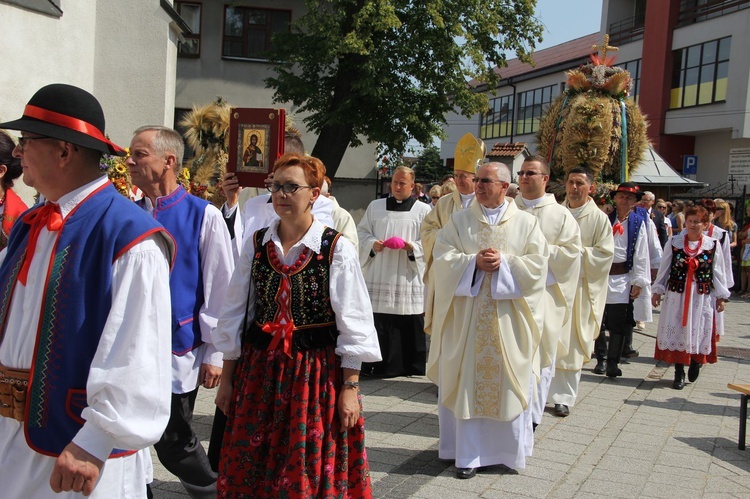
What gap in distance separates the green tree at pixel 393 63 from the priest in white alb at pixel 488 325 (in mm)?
13883

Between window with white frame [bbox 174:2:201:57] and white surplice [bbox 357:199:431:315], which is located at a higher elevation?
window with white frame [bbox 174:2:201:57]

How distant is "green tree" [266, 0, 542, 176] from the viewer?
19297 mm

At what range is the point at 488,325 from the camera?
539 centimetres

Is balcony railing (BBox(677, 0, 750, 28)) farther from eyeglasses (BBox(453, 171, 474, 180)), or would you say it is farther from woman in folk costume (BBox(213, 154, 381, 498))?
woman in folk costume (BBox(213, 154, 381, 498))

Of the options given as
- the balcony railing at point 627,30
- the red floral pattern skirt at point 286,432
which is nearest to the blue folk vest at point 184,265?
the red floral pattern skirt at point 286,432

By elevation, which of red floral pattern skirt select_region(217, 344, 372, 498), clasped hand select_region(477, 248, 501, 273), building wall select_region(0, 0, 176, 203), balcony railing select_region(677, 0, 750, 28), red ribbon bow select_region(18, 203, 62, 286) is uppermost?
balcony railing select_region(677, 0, 750, 28)

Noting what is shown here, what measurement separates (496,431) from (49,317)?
3.73m

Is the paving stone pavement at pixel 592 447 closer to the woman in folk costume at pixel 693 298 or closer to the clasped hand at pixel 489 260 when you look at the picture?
the woman in folk costume at pixel 693 298

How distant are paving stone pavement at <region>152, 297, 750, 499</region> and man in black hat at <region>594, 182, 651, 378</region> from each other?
459 millimetres

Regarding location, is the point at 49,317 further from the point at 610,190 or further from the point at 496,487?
the point at 610,190

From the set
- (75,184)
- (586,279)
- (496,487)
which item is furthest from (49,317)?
(586,279)

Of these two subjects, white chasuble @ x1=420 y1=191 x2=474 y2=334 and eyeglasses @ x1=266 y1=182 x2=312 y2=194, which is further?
white chasuble @ x1=420 y1=191 x2=474 y2=334

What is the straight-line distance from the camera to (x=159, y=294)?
242 centimetres

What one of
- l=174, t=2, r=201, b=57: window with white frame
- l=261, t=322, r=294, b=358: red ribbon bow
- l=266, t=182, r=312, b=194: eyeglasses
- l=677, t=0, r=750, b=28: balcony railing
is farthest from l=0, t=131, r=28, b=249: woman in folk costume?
l=677, t=0, r=750, b=28: balcony railing
